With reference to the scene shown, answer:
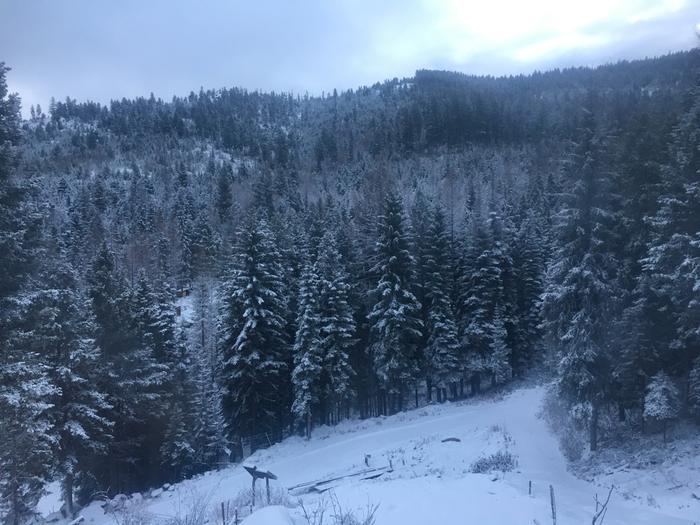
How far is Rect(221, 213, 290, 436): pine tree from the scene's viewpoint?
30344 mm

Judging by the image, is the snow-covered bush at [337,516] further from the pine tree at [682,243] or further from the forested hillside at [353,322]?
the pine tree at [682,243]

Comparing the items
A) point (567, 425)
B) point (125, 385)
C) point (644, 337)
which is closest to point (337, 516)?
point (644, 337)

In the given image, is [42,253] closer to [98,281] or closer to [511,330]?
[98,281]

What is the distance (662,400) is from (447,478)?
9.45 meters

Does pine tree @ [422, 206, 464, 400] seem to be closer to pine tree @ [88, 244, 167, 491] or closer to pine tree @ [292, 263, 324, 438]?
pine tree @ [292, 263, 324, 438]

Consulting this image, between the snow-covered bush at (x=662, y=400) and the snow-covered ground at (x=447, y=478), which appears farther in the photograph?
the snow-covered bush at (x=662, y=400)

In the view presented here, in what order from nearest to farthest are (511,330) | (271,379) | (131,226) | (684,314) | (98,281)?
1. (684,314)
2. (98,281)
3. (271,379)
4. (511,330)
5. (131,226)

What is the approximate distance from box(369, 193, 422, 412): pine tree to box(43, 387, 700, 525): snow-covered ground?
3.38 m

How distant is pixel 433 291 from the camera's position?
36281 mm

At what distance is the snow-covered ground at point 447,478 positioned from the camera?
1469 cm

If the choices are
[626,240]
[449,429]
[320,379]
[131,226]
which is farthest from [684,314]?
[131,226]

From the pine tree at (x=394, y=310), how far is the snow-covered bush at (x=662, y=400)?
15.4m

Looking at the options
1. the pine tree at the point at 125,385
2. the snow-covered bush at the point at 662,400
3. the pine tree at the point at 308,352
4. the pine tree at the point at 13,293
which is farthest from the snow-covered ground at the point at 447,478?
the pine tree at the point at 13,293

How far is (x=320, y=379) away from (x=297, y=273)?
12196mm
